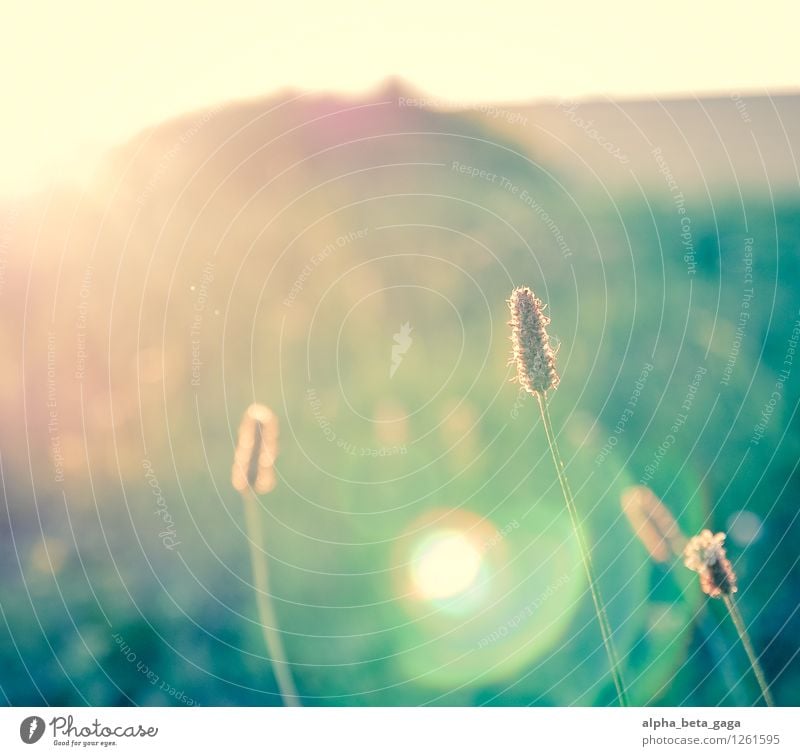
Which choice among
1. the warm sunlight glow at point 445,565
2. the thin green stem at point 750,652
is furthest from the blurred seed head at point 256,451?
the thin green stem at point 750,652

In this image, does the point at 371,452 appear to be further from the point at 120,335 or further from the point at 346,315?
the point at 120,335

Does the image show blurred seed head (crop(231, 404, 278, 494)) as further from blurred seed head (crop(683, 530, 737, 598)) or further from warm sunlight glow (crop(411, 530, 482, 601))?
blurred seed head (crop(683, 530, 737, 598))

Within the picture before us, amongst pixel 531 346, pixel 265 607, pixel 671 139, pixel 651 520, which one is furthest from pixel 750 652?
pixel 671 139

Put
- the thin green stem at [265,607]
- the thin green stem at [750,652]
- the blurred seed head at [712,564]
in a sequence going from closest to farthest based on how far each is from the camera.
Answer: the blurred seed head at [712,564] → the thin green stem at [750,652] → the thin green stem at [265,607]

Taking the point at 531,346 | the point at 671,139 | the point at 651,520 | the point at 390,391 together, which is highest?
the point at 671,139

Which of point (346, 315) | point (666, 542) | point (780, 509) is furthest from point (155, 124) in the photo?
point (780, 509)

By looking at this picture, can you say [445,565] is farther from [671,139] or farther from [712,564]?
[671,139]

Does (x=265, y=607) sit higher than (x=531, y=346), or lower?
lower

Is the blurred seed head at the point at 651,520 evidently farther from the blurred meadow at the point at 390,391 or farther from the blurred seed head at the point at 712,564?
the blurred seed head at the point at 712,564
